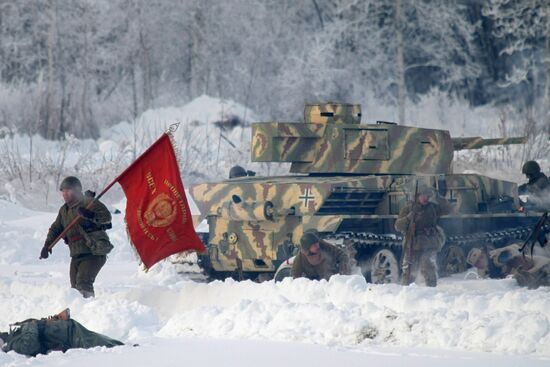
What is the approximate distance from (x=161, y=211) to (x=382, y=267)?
4.05 meters

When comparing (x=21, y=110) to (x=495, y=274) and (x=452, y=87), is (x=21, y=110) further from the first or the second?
(x=495, y=274)

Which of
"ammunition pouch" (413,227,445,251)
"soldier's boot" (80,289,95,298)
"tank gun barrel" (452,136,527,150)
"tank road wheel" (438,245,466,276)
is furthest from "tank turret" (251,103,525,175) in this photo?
"soldier's boot" (80,289,95,298)

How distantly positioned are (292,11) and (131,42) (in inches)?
234

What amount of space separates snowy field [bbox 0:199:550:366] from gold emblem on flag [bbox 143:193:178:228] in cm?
107

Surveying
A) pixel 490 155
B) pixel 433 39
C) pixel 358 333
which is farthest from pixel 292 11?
pixel 358 333

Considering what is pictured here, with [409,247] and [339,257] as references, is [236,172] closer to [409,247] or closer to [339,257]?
[409,247]

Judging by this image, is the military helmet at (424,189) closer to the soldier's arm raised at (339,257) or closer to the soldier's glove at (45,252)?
the soldier's arm raised at (339,257)

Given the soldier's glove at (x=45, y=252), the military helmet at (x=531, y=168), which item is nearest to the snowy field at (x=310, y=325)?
the soldier's glove at (x=45, y=252)

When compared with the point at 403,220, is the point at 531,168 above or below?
above

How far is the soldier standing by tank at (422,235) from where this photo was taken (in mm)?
17016

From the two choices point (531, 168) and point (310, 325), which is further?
point (531, 168)

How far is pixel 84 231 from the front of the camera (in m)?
14.7

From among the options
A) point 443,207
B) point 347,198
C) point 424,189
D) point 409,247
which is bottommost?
point 409,247

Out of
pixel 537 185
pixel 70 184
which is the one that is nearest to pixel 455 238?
pixel 537 185
